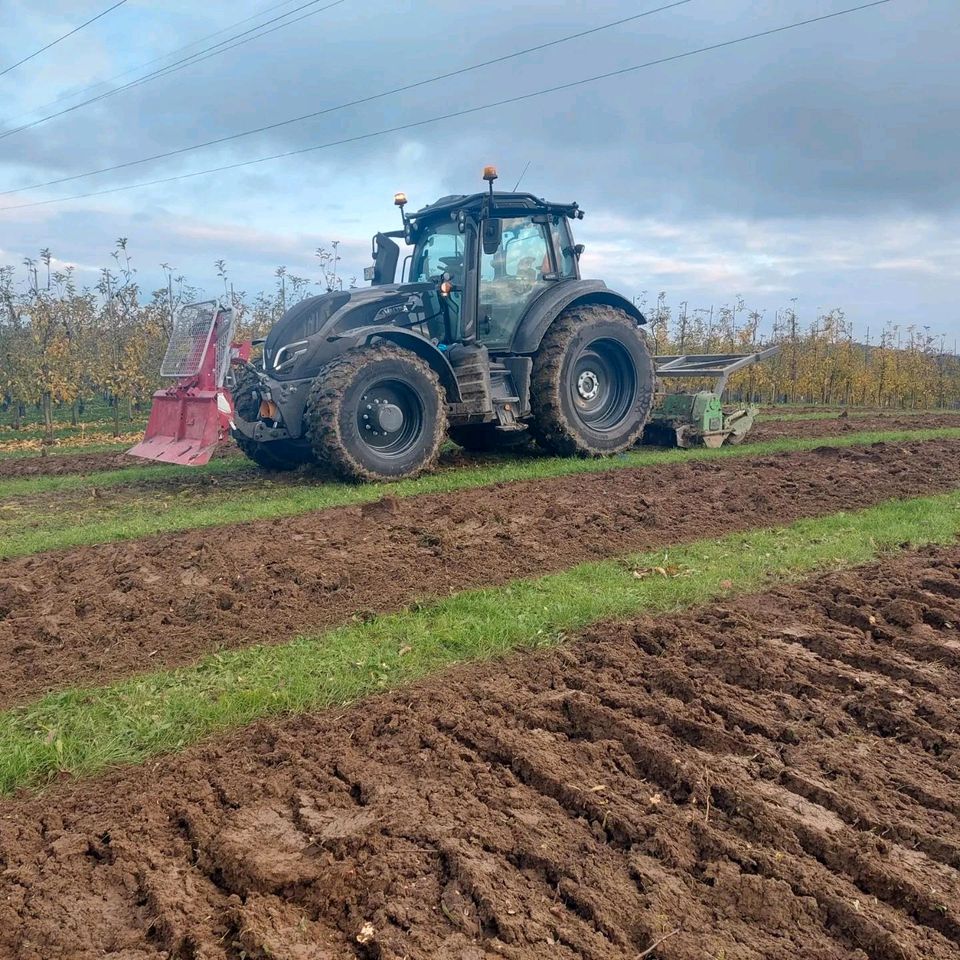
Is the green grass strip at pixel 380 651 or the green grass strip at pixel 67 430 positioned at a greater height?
the green grass strip at pixel 67 430

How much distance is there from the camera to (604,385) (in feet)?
34.4

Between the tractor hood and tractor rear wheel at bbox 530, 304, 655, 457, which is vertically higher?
the tractor hood

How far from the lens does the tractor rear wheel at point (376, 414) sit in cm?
803

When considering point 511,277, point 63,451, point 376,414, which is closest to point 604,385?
point 511,277

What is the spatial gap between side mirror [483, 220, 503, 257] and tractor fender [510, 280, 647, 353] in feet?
2.53

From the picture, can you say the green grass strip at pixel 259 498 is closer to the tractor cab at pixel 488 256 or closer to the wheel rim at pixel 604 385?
the wheel rim at pixel 604 385

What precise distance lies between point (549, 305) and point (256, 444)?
3468 mm

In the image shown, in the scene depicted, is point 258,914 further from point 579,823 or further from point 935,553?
point 935,553

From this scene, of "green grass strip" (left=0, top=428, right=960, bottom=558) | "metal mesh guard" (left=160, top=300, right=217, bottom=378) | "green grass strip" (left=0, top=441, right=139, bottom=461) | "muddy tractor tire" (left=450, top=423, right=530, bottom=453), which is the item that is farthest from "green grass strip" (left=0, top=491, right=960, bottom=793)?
"green grass strip" (left=0, top=441, right=139, bottom=461)

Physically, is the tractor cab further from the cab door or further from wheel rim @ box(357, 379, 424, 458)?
wheel rim @ box(357, 379, 424, 458)

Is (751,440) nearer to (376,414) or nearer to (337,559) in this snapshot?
(376,414)

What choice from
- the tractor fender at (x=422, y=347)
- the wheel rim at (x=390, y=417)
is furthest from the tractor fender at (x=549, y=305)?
the wheel rim at (x=390, y=417)

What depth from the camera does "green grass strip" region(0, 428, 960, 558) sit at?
6754 millimetres

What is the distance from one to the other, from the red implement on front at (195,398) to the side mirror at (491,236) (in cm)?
267
